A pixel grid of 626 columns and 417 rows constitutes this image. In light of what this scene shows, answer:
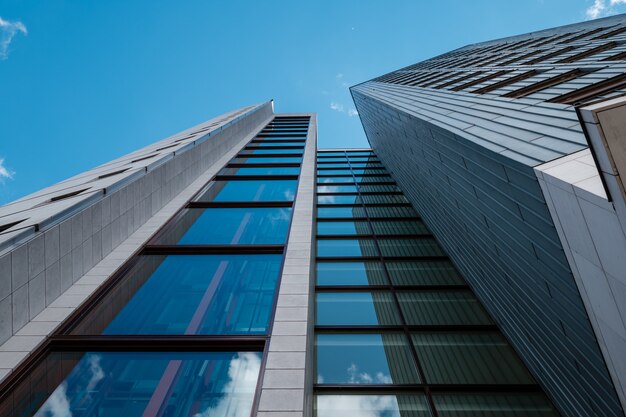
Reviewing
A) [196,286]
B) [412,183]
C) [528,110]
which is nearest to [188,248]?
[196,286]

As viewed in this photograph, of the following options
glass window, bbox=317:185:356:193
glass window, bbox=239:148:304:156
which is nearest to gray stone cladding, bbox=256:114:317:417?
glass window, bbox=317:185:356:193

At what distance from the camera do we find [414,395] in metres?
7.46

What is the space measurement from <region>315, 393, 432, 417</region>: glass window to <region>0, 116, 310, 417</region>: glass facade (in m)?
2.14

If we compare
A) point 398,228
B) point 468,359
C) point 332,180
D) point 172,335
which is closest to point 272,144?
point 332,180

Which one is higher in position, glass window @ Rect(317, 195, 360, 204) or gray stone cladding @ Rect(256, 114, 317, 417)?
glass window @ Rect(317, 195, 360, 204)

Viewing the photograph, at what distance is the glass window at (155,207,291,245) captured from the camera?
1033 cm

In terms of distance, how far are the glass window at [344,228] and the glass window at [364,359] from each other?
659cm

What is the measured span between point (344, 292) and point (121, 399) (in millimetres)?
6988

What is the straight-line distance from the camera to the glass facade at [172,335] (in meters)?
5.36

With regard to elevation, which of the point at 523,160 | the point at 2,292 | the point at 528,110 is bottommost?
the point at 523,160

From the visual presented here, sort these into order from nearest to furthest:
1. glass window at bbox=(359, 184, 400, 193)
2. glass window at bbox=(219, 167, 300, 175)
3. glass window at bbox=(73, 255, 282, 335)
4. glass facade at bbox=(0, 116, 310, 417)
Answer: glass facade at bbox=(0, 116, 310, 417), glass window at bbox=(73, 255, 282, 335), glass window at bbox=(219, 167, 300, 175), glass window at bbox=(359, 184, 400, 193)

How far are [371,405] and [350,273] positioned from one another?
17.2 feet

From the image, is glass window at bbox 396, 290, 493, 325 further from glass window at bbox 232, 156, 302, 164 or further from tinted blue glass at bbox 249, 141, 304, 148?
tinted blue glass at bbox 249, 141, 304, 148

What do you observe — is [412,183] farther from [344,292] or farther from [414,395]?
[414,395]
